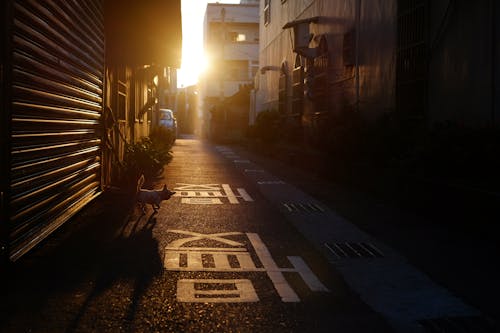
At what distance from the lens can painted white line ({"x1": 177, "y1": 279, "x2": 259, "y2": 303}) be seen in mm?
4578

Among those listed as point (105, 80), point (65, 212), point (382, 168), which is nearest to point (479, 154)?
point (382, 168)

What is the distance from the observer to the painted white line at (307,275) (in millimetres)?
5027

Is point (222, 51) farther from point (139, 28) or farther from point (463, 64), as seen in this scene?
point (463, 64)

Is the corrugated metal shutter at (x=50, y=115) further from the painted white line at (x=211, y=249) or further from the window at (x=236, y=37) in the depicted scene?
the window at (x=236, y=37)

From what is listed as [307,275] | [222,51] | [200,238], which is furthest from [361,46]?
[222,51]

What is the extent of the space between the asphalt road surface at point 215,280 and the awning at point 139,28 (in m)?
4.77

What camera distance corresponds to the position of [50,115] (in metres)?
6.72

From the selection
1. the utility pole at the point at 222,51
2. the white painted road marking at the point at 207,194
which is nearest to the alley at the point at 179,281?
the white painted road marking at the point at 207,194

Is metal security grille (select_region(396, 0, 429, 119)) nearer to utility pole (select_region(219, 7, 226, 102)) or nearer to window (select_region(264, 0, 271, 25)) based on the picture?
window (select_region(264, 0, 271, 25))

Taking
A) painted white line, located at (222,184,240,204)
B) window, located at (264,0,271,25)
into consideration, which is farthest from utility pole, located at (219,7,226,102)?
painted white line, located at (222,184,240,204)

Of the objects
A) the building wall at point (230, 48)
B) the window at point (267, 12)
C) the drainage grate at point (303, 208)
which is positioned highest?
the building wall at point (230, 48)

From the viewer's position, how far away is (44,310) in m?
4.18

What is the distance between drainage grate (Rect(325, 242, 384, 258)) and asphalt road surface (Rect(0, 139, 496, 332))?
1 cm

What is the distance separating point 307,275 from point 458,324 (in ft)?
5.32
